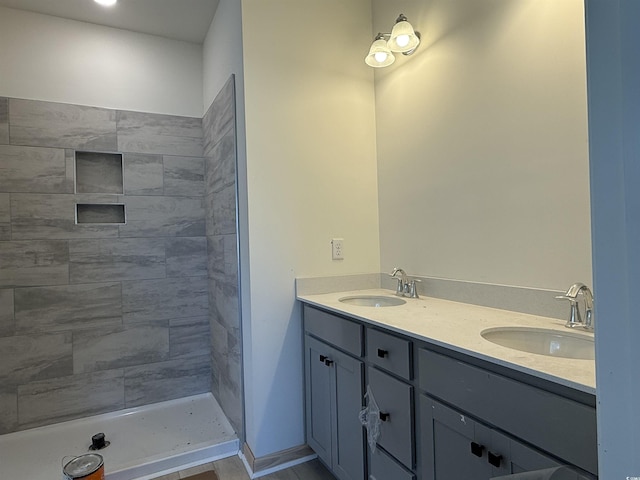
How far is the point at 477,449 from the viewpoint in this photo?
3.18 feet

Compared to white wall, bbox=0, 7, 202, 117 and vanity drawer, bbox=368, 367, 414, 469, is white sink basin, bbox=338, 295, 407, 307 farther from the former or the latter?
white wall, bbox=0, 7, 202, 117

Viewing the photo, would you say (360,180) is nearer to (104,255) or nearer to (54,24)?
(104,255)

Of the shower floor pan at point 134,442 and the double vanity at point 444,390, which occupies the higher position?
the double vanity at point 444,390

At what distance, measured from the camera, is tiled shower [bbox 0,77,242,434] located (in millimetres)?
2285

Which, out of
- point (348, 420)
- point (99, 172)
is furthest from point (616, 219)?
point (99, 172)

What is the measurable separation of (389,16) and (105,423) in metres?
3.18

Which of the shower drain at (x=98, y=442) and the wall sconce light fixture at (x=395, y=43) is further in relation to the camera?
the shower drain at (x=98, y=442)

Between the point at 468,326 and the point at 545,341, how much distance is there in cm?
25

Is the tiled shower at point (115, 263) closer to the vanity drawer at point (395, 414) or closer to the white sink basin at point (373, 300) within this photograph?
the white sink basin at point (373, 300)

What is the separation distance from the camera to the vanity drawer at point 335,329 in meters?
1.52

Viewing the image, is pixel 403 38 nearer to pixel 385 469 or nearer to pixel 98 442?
pixel 385 469

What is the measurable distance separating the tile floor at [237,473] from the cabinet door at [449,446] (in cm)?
89

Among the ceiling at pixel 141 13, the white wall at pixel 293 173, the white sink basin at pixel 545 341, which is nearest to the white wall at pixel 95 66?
the ceiling at pixel 141 13

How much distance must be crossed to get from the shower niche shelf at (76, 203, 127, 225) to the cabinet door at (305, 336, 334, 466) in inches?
66.9
